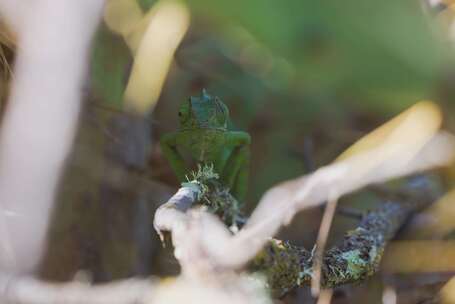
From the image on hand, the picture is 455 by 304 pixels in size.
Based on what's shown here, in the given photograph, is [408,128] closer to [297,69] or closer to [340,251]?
[297,69]

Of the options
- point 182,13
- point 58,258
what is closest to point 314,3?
point 182,13

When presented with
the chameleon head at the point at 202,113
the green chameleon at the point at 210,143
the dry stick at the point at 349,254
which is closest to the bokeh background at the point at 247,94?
the dry stick at the point at 349,254

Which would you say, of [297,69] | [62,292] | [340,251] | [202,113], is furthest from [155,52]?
[62,292]

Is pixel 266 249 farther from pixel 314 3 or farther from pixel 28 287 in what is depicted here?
pixel 314 3

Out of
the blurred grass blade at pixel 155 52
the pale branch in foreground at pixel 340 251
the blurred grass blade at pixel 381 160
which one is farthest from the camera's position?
the blurred grass blade at pixel 155 52

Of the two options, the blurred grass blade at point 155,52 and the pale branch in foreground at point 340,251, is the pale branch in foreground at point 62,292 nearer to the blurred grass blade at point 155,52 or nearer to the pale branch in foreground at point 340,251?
the pale branch in foreground at point 340,251

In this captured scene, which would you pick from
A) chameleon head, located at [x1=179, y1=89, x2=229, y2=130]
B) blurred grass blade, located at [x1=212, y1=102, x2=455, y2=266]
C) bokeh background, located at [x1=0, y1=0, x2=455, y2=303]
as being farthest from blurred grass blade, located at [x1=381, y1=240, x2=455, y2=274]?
chameleon head, located at [x1=179, y1=89, x2=229, y2=130]

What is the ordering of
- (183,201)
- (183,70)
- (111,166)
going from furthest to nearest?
1. (183,70)
2. (111,166)
3. (183,201)
